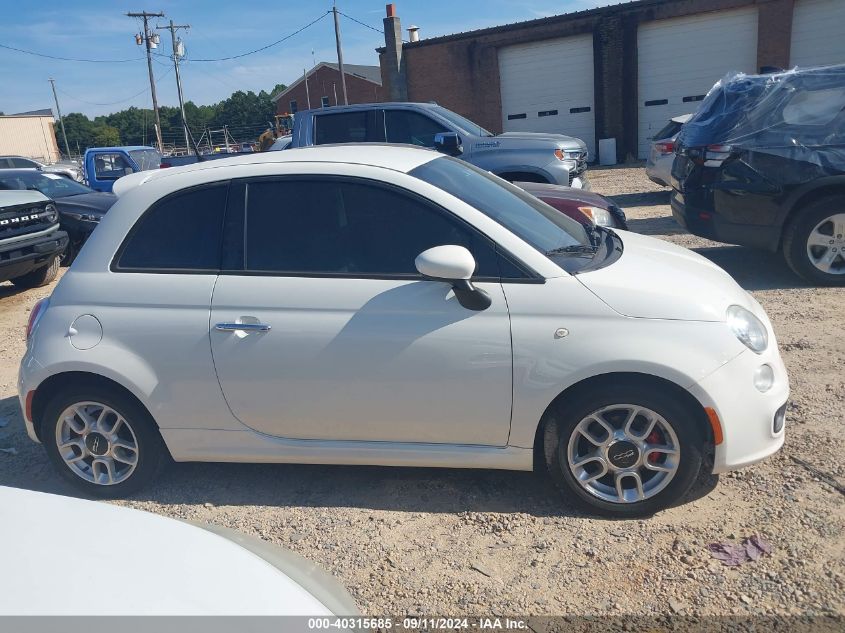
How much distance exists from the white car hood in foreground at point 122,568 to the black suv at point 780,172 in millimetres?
6367

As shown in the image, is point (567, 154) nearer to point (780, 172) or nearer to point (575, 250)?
point (780, 172)

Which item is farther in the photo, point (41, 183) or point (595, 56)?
point (595, 56)

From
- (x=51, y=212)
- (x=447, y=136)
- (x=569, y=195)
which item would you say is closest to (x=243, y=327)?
(x=569, y=195)

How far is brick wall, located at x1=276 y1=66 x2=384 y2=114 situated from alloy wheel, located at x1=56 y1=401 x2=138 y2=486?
154 feet

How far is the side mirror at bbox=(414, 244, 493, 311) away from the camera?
3273 millimetres

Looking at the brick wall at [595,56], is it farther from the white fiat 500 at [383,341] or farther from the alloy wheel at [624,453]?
the alloy wheel at [624,453]

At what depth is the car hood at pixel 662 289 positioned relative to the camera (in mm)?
3330

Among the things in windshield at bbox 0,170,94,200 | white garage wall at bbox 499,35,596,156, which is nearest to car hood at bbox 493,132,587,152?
windshield at bbox 0,170,94,200

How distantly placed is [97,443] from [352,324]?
1.61m

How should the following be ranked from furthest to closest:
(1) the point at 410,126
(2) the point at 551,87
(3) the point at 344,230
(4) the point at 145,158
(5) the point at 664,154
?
(2) the point at 551,87 → (4) the point at 145,158 → (5) the point at 664,154 → (1) the point at 410,126 → (3) the point at 344,230

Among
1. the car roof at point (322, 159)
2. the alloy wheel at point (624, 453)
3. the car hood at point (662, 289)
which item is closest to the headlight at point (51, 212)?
the car roof at point (322, 159)

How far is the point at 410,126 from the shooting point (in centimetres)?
996

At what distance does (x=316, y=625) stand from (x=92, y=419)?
2.63 meters

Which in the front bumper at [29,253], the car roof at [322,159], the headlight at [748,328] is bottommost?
the front bumper at [29,253]
